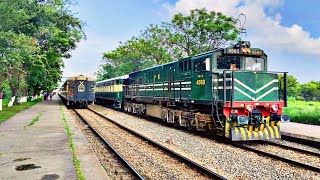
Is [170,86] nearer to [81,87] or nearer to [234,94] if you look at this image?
[234,94]

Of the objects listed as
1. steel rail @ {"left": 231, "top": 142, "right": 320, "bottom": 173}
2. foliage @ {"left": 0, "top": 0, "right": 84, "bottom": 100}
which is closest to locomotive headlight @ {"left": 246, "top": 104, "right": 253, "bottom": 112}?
steel rail @ {"left": 231, "top": 142, "right": 320, "bottom": 173}

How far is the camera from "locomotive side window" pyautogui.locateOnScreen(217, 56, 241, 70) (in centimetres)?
1118

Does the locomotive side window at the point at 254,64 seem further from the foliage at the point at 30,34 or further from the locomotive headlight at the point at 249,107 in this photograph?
the foliage at the point at 30,34

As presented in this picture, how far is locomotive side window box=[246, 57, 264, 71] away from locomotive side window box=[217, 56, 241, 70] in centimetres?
38

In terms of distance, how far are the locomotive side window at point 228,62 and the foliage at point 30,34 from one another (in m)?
10.2

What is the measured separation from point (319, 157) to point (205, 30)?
81.3 feet

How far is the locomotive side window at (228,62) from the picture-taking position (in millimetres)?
11180

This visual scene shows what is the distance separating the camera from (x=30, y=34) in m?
20.3

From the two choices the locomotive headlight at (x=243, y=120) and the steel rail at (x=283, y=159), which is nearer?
the steel rail at (x=283, y=159)

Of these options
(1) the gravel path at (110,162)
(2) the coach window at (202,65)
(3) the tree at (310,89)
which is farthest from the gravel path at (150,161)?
(3) the tree at (310,89)

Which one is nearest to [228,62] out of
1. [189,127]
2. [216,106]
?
[216,106]

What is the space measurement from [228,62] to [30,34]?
14.6 meters

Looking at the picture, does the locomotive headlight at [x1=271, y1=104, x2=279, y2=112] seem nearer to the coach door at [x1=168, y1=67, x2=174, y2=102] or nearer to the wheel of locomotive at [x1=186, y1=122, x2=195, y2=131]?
the wheel of locomotive at [x1=186, y1=122, x2=195, y2=131]

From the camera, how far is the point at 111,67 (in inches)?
2596
